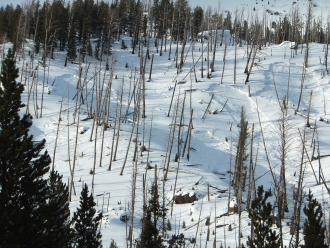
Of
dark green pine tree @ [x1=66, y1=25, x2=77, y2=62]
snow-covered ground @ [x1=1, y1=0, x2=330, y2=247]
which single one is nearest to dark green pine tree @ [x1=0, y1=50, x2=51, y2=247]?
snow-covered ground @ [x1=1, y1=0, x2=330, y2=247]

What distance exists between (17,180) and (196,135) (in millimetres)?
23945

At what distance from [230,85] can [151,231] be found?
29.3m

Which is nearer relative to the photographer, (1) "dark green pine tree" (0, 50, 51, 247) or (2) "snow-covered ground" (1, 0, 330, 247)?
(1) "dark green pine tree" (0, 50, 51, 247)

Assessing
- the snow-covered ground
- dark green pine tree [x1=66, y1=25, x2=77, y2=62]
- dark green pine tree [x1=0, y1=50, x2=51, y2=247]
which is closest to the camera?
dark green pine tree [x1=0, y1=50, x2=51, y2=247]

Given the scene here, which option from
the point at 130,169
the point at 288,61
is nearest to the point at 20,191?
the point at 130,169

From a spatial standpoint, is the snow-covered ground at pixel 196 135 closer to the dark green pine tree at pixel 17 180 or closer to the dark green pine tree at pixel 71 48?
the dark green pine tree at pixel 71 48

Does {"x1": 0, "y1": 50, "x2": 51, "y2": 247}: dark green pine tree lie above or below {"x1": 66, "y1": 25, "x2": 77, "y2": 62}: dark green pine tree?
below

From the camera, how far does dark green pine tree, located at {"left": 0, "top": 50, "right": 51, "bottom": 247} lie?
9055 mm

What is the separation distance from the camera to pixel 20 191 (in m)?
9.60

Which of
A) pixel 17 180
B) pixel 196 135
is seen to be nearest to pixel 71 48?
pixel 196 135

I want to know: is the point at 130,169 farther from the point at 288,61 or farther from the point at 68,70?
the point at 288,61

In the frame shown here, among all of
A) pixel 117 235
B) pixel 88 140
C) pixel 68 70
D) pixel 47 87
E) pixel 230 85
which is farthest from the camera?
pixel 68 70

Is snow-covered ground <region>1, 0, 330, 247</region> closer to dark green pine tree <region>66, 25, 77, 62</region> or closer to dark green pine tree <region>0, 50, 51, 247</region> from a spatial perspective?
dark green pine tree <region>66, 25, 77, 62</region>

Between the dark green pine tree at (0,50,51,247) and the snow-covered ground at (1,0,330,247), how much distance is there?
321 inches
